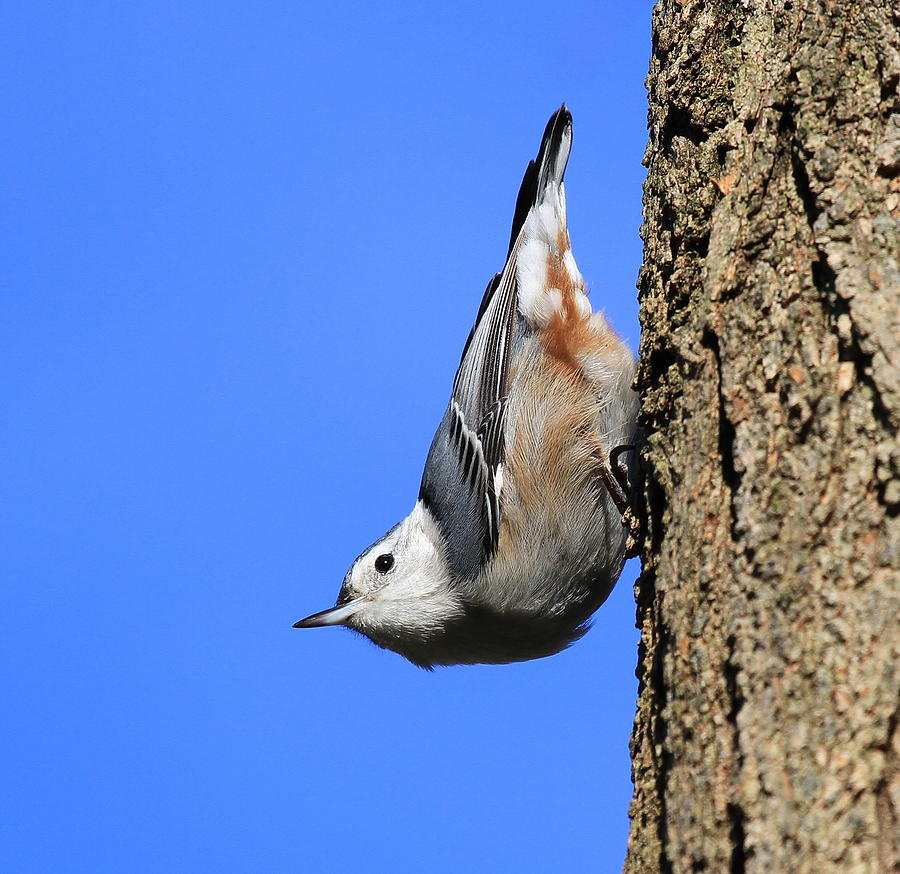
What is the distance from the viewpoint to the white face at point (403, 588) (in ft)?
11.7

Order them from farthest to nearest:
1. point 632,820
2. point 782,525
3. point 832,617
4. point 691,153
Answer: point 691,153 → point 632,820 → point 782,525 → point 832,617

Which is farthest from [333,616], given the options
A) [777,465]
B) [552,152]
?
[777,465]

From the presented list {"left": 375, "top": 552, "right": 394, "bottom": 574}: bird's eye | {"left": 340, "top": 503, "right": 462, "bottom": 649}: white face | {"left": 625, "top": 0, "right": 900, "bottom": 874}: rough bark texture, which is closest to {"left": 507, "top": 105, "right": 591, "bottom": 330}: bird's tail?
{"left": 340, "top": 503, "right": 462, "bottom": 649}: white face

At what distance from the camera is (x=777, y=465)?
1470mm

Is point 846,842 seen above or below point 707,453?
below

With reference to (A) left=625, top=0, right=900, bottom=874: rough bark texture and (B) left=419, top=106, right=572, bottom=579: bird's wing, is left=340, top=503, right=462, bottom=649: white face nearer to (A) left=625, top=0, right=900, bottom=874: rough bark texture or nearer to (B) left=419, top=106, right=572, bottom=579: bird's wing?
(B) left=419, top=106, right=572, bottom=579: bird's wing

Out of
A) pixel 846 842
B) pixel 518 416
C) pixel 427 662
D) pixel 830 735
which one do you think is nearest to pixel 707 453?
pixel 830 735

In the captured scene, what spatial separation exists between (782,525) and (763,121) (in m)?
0.83

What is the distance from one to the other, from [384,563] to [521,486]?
831 millimetres

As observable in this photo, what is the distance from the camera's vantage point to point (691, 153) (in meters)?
2.03

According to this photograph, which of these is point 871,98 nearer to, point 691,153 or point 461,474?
point 691,153

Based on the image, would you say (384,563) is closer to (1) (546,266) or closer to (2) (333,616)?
(2) (333,616)

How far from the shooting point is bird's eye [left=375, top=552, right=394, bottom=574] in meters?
3.82

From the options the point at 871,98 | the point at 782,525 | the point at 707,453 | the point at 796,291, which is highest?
the point at 871,98
